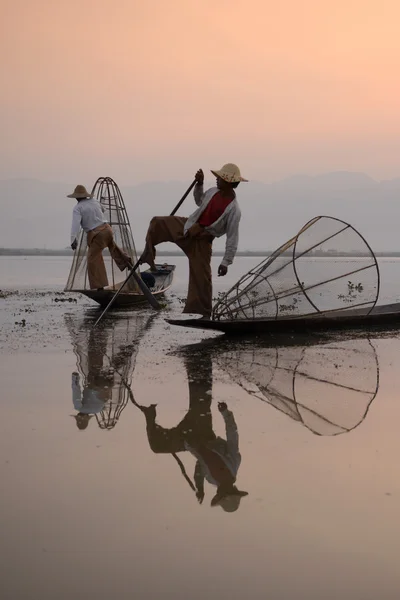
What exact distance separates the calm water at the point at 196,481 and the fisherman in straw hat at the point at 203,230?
1.68 metres

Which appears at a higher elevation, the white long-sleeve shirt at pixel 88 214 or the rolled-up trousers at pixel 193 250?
the white long-sleeve shirt at pixel 88 214

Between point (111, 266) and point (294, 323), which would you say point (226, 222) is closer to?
point (294, 323)

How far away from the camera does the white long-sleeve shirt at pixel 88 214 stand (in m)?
11.6

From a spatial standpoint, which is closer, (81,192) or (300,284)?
(300,284)

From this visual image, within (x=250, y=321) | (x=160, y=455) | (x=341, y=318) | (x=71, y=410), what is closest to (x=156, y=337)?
(x=250, y=321)

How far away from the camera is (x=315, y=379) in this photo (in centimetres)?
593

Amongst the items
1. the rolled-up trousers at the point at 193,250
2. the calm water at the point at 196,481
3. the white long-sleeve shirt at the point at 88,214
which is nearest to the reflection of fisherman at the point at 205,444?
the calm water at the point at 196,481

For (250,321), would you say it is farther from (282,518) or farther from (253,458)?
(282,518)

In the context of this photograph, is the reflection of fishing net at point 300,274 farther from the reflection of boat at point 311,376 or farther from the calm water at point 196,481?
the calm water at point 196,481

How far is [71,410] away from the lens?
480 centimetres

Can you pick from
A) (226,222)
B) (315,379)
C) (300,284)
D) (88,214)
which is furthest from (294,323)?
(88,214)

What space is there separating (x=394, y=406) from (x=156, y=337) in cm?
433

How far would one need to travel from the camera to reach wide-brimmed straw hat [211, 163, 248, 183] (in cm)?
773

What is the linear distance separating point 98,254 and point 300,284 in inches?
172
